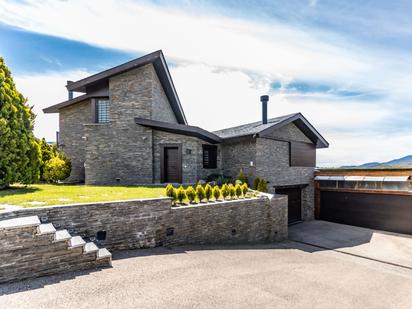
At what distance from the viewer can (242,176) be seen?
1343cm

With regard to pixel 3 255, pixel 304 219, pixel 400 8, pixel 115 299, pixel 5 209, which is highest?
pixel 400 8

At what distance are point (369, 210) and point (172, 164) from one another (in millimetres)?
12936

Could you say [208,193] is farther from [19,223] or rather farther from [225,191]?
[19,223]

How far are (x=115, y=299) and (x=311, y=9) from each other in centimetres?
1123

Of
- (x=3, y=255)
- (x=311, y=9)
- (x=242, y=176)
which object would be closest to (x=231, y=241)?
(x=242, y=176)

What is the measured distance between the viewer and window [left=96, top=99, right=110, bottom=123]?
14.0 meters

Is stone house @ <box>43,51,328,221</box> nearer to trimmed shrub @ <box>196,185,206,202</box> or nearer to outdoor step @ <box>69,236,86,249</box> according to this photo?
trimmed shrub @ <box>196,185,206,202</box>

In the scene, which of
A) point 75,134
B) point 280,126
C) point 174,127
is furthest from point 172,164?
point 75,134

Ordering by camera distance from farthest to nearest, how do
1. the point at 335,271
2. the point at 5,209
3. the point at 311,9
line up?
the point at 311,9 → the point at 335,271 → the point at 5,209

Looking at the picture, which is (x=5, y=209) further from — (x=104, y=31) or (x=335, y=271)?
(x=335, y=271)

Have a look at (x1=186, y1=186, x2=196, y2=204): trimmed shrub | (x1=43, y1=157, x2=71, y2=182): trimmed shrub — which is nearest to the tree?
(x1=43, y1=157, x2=71, y2=182): trimmed shrub

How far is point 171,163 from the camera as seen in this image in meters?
13.6

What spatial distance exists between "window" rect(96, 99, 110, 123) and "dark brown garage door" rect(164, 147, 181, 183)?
171 inches

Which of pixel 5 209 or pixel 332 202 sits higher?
pixel 5 209
